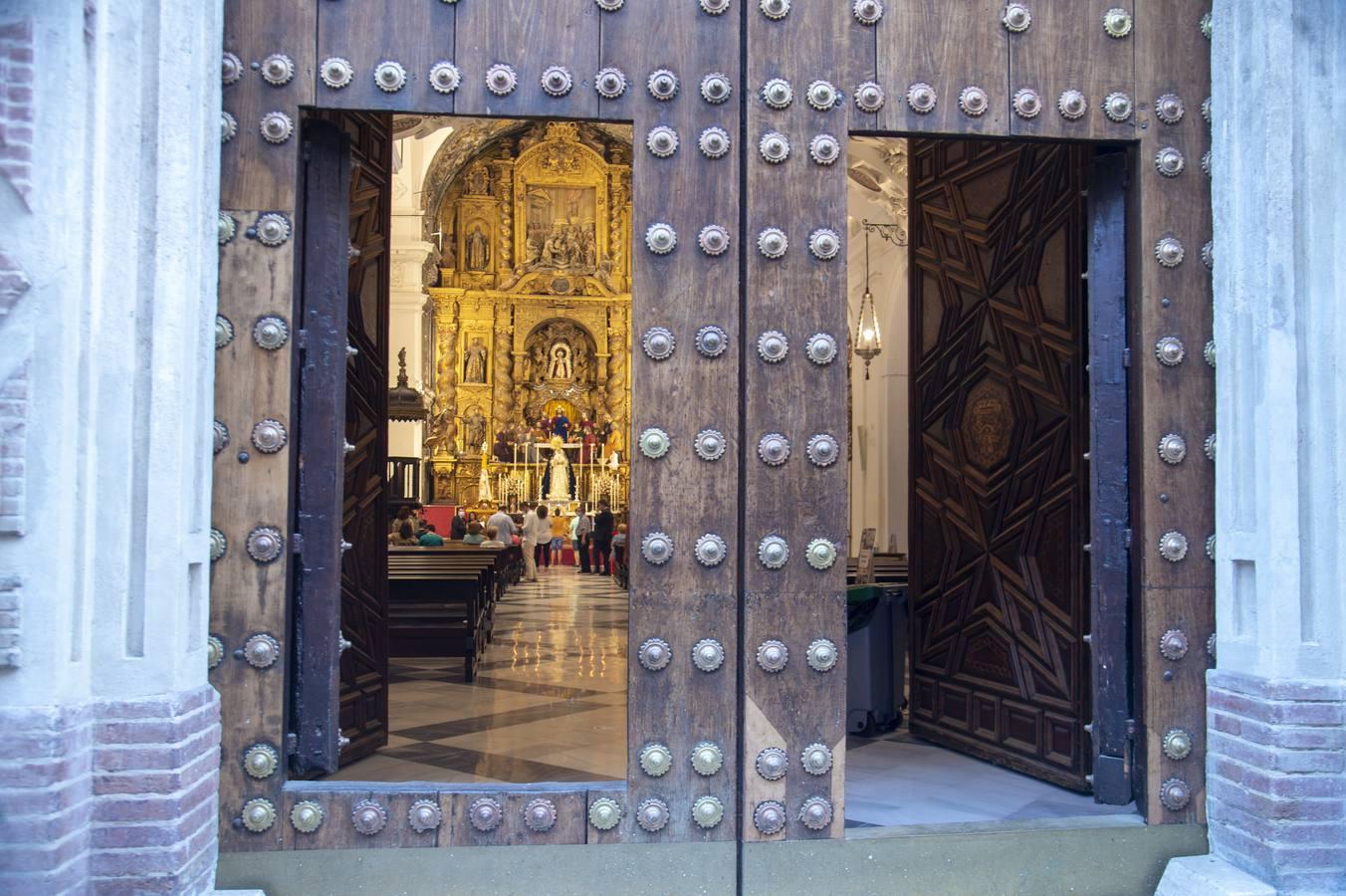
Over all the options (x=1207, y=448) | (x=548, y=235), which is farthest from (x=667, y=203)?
(x=548, y=235)

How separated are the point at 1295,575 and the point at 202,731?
142 inches

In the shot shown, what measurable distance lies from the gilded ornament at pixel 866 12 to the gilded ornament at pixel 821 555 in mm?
1903

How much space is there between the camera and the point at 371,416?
20.4 ft

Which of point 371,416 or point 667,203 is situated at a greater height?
point 667,203

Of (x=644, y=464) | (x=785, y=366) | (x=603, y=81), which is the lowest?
(x=644, y=464)

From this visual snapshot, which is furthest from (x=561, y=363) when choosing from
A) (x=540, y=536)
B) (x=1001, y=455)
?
(x=1001, y=455)

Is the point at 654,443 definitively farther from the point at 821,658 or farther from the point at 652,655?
the point at 821,658

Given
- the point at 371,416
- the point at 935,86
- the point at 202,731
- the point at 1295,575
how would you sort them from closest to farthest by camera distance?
the point at 202,731, the point at 1295,575, the point at 935,86, the point at 371,416

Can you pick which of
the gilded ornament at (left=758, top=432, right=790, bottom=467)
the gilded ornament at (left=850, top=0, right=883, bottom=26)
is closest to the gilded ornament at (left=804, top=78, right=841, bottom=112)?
the gilded ornament at (left=850, top=0, right=883, bottom=26)

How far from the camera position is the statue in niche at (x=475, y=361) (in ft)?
111

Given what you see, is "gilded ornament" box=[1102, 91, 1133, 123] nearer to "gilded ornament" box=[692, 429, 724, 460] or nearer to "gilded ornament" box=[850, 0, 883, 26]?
"gilded ornament" box=[850, 0, 883, 26]

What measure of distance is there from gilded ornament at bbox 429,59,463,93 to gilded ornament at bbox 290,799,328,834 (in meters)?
2.49

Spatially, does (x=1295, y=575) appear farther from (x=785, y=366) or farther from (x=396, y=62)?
(x=396, y=62)

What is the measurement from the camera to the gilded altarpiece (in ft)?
109
